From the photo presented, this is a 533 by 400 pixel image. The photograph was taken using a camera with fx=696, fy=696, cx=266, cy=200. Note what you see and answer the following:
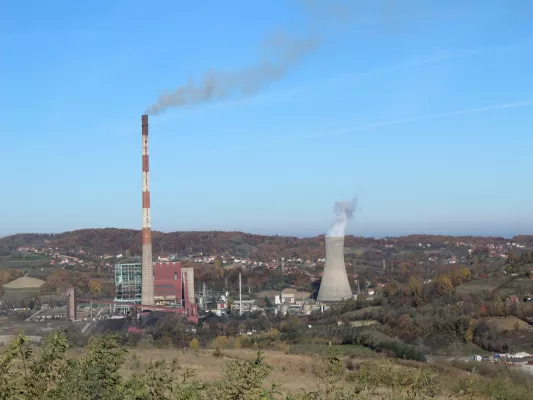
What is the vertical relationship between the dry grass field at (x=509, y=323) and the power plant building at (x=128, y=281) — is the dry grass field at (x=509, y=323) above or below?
below

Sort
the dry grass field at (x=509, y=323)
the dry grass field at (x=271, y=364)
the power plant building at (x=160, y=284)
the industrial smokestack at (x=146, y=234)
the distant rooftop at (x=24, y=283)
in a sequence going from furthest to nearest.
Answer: the distant rooftop at (x=24, y=283) < the power plant building at (x=160, y=284) < the industrial smokestack at (x=146, y=234) < the dry grass field at (x=509, y=323) < the dry grass field at (x=271, y=364)

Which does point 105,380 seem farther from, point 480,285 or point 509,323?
point 480,285

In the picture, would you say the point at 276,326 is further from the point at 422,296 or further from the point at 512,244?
the point at 512,244

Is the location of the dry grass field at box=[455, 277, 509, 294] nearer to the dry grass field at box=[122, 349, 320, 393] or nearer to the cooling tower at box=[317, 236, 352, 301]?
the cooling tower at box=[317, 236, 352, 301]

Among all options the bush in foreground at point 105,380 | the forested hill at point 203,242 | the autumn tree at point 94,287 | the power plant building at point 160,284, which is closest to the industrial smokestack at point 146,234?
the power plant building at point 160,284

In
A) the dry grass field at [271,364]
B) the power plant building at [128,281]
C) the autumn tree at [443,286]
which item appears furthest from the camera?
the power plant building at [128,281]

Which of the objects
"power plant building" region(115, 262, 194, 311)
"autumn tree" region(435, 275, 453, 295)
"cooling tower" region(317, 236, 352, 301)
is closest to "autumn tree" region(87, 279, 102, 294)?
"power plant building" region(115, 262, 194, 311)

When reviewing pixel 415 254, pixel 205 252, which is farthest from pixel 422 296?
pixel 205 252

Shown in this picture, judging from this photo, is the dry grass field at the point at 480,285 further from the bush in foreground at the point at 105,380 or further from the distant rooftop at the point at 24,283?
the bush in foreground at the point at 105,380
